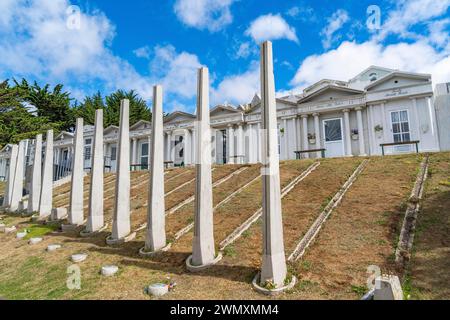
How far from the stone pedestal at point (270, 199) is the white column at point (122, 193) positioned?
15.1 feet

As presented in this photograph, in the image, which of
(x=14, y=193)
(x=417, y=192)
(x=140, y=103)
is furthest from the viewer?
(x=140, y=103)

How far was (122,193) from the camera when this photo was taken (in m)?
7.82

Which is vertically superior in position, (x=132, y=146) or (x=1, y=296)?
(x=132, y=146)

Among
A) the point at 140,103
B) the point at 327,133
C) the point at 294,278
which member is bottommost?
the point at 294,278

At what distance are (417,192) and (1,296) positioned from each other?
9.76 m

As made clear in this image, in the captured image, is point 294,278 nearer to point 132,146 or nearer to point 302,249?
point 302,249

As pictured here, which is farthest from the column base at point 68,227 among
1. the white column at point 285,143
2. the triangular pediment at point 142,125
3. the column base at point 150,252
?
the triangular pediment at point 142,125

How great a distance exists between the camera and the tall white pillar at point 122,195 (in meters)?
7.60

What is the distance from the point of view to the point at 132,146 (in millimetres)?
24688

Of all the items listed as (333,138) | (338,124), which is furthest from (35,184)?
(338,124)

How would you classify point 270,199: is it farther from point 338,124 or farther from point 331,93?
point 331,93

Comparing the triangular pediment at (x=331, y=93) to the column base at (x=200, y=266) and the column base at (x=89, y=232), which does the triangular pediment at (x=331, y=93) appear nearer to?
the column base at (x=89, y=232)

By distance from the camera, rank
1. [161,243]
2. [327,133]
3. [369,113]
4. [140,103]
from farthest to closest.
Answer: [140,103] → [327,133] → [369,113] → [161,243]
